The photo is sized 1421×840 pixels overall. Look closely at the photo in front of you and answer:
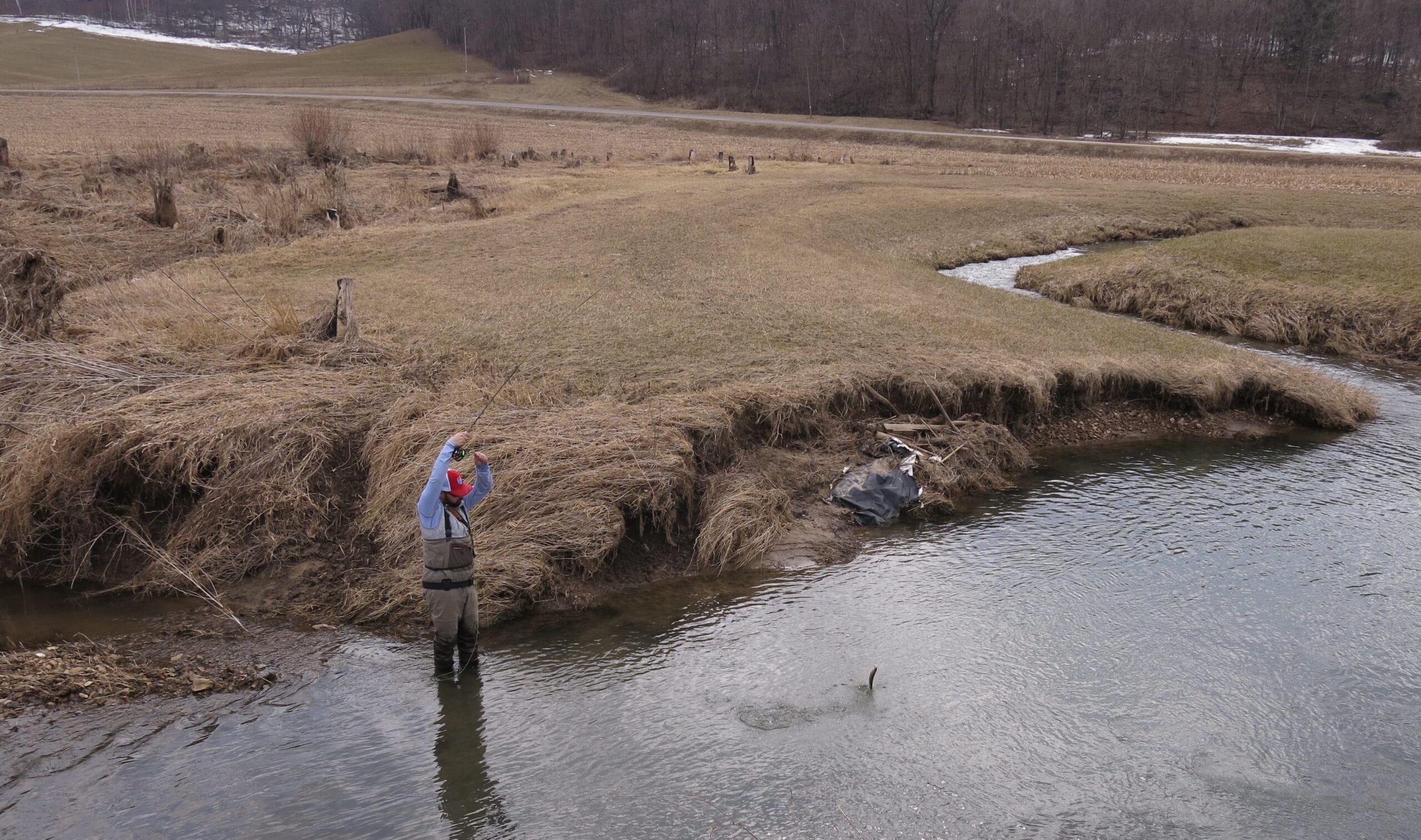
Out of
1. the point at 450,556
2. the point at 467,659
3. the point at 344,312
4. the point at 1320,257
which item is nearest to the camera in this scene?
the point at 450,556

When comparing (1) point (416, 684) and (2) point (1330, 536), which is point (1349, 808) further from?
(1) point (416, 684)

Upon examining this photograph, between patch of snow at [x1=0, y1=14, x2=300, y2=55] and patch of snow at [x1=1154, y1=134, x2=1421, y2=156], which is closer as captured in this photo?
patch of snow at [x1=1154, y1=134, x2=1421, y2=156]

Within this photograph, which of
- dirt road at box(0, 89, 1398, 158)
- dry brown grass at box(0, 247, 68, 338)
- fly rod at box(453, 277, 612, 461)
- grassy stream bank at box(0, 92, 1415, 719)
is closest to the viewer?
fly rod at box(453, 277, 612, 461)

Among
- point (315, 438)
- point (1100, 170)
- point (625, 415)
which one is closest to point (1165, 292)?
point (625, 415)

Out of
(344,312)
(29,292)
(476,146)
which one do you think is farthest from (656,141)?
(344,312)

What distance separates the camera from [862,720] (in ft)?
23.1

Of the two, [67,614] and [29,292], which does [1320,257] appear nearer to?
[67,614]

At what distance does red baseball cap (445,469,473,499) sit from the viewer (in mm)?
7071

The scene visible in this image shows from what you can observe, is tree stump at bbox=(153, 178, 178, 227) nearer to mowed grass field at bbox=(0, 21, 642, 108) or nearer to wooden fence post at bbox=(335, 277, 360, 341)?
wooden fence post at bbox=(335, 277, 360, 341)

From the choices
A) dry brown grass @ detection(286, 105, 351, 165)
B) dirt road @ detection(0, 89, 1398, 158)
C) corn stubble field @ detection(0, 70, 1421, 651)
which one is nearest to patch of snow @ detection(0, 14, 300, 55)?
dirt road @ detection(0, 89, 1398, 158)

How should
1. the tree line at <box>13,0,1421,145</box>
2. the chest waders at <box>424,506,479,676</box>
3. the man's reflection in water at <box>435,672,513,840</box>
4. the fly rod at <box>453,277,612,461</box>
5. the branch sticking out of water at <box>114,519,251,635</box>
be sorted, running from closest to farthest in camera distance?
the man's reflection in water at <box>435,672,513,840</box>, the fly rod at <box>453,277,612,461</box>, the chest waders at <box>424,506,479,676</box>, the branch sticking out of water at <box>114,519,251,635</box>, the tree line at <box>13,0,1421,145</box>

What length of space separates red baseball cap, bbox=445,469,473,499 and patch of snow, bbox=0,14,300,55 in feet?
398

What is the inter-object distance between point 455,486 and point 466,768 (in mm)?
2055

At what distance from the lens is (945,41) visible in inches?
3364
